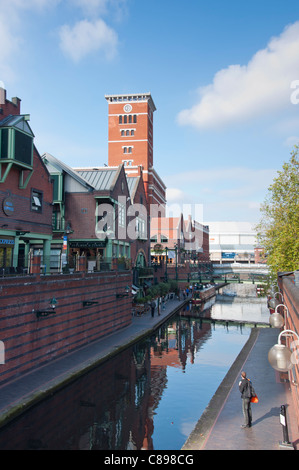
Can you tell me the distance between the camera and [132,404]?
51.4 ft

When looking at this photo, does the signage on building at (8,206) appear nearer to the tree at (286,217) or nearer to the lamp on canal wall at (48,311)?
the lamp on canal wall at (48,311)

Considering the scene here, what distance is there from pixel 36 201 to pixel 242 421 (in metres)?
20.6

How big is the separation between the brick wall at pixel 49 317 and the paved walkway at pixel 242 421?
853 cm

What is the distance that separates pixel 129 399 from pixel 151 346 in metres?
11.2

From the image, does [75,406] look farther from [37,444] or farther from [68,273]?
[68,273]

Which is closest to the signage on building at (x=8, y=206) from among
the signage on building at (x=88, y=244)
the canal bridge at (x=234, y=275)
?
the signage on building at (x=88, y=244)

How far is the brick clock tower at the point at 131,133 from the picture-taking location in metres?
80.8

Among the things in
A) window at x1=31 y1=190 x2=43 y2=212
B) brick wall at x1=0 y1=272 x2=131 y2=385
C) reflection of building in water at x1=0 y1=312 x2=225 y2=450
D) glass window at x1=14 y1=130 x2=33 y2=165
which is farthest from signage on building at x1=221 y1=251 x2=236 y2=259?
glass window at x1=14 y1=130 x2=33 y2=165

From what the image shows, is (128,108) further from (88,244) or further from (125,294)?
(125,294)

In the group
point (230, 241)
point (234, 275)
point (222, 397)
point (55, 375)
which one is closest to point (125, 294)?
point (55, 375)

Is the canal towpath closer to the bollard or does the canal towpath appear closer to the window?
the bollard

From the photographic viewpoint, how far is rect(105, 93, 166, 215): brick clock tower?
80.8 metres

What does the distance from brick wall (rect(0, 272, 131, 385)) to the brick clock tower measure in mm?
55001
